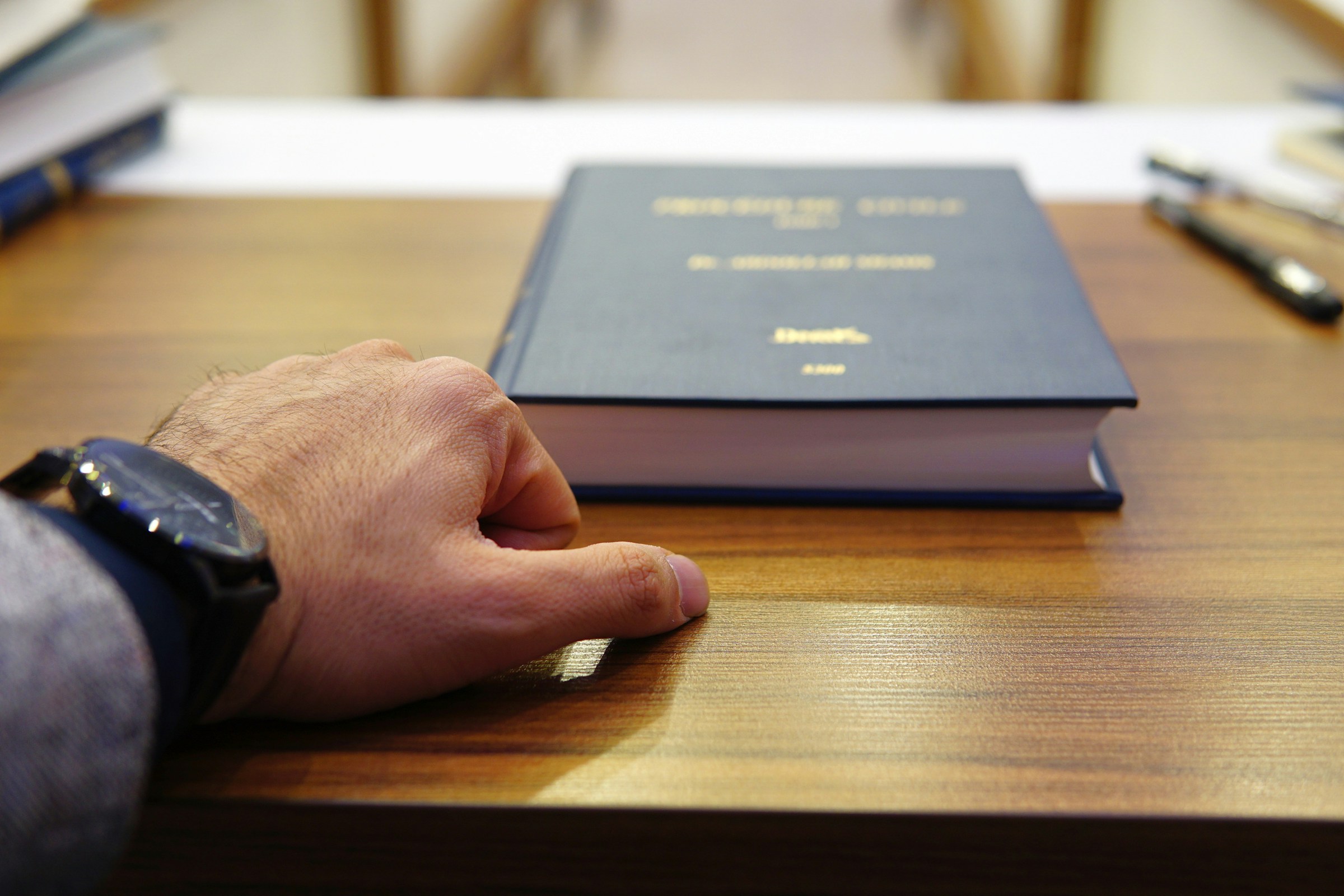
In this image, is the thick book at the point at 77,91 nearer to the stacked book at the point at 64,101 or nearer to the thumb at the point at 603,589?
the stacked book at the point at 64,101

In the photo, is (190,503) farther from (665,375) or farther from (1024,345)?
(1024,345)

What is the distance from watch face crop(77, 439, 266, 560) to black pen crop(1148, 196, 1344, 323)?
59 cm

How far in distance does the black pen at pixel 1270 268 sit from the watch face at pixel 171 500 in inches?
23.4

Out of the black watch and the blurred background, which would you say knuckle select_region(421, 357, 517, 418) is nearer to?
the black watch

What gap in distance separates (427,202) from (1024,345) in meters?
0.51

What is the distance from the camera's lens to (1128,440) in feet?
1.58

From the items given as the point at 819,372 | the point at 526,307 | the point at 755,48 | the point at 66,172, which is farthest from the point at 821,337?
the point at 755,48

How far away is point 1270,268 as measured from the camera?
62 centimetres

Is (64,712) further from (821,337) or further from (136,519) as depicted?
(821,337)

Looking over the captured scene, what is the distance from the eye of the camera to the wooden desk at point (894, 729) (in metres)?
0.30

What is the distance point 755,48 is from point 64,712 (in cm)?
391

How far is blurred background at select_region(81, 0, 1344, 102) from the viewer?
5.66 feet

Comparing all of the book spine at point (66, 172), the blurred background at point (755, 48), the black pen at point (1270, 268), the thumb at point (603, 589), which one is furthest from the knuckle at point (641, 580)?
the blurred background at point (755, 48)

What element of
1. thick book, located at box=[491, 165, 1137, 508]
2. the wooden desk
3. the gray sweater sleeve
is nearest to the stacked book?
the wooden desk
